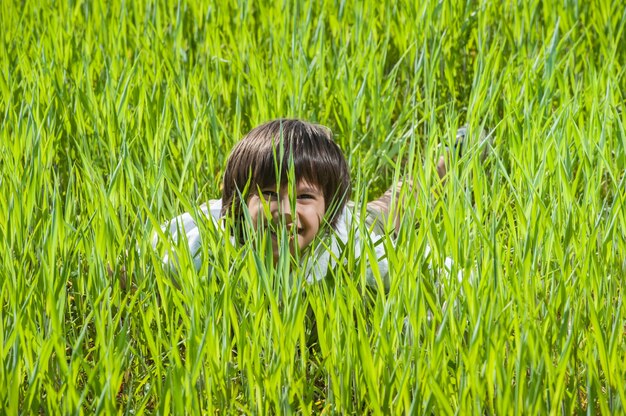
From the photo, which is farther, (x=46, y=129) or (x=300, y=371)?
(x=46, y=129)

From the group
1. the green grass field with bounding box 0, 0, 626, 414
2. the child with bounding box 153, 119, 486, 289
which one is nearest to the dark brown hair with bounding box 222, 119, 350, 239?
the child with bounding box 153, 119, 486, 289

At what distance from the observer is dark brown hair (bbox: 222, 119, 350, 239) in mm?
1639

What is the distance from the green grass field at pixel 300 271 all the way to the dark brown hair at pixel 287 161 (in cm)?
10

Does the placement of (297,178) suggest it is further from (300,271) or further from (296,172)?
(300,271)

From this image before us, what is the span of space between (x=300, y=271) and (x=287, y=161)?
1.14ft

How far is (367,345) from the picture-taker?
4.00 ft

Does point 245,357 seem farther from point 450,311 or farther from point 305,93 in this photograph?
point 305,93

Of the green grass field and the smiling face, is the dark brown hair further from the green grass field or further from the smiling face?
the green grass field

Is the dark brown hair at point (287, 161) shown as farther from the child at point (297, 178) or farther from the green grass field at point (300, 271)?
the green grass field at point (300, 271)

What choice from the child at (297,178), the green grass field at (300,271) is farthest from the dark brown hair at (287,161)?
the green grass field at (300,271)

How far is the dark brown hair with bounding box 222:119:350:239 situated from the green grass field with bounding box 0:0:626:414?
101 millimetres

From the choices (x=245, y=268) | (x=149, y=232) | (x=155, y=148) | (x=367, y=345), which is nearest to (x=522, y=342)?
(x=367, y=345)

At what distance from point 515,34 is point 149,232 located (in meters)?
1.28

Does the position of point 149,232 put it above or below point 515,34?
below
